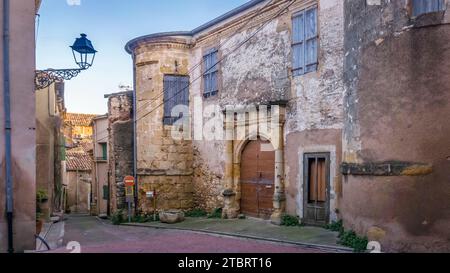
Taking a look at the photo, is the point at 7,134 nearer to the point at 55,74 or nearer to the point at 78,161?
the point at 55,74

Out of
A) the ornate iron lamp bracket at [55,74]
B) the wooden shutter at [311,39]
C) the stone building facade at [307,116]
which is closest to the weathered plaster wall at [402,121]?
the stone building facade at [307,116]

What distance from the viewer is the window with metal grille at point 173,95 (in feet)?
50.5

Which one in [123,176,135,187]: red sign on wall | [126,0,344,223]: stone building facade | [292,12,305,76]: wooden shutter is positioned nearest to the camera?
[126,0,344,223]: stone building facade

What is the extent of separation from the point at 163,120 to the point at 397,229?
9.56 meters

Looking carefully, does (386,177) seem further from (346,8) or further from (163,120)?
(163,120)

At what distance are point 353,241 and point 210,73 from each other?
8082 mm

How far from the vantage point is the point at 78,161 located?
3028cm

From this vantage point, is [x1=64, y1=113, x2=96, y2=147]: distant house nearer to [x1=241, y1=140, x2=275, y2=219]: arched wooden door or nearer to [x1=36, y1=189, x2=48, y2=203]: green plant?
[x1=36, y1=189, x2=48, y2=203]: green plant

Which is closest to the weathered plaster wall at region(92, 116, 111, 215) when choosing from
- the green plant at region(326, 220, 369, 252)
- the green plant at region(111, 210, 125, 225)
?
the green plant at region(111, 210, 125, 225)

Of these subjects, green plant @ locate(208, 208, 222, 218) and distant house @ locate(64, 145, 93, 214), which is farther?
distant house @ locate(64, 145, 93, 214)

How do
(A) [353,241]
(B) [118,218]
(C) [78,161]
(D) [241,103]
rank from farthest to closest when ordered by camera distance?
(C) [78,161] < (B) [118,218] < (D) [241,103] < (A) [353,241]

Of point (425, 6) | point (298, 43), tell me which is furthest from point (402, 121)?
point (298, 43)

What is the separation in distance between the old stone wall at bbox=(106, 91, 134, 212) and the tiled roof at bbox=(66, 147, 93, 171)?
13.7 metres

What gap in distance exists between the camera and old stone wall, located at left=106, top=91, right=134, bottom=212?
15.6 metres
